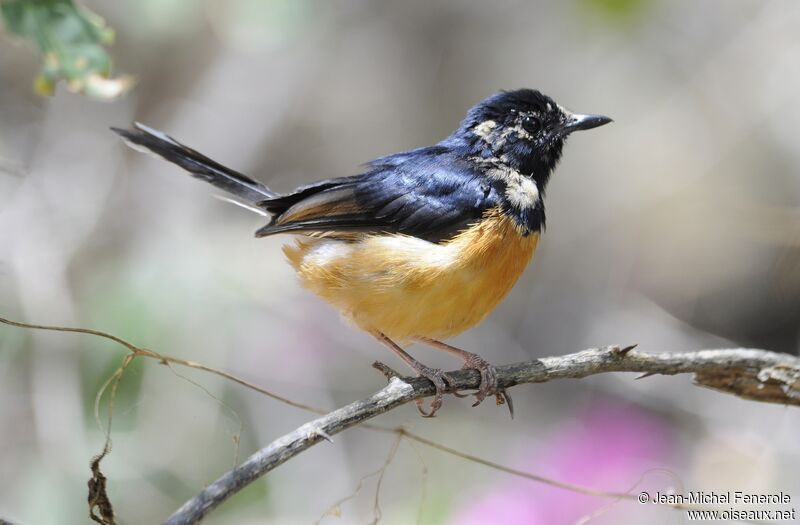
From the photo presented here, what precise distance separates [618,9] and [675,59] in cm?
183

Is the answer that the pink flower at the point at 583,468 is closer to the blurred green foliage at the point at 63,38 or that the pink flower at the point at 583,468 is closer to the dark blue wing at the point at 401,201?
the dark blue wing at the point at 401,201

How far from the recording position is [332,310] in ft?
21.4

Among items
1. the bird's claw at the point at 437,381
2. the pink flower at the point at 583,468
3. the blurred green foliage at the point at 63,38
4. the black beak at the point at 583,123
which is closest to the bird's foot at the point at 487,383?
the bird's claw at the point at 437,381

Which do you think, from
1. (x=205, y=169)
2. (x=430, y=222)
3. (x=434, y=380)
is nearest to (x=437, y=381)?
(x=434, y=380)

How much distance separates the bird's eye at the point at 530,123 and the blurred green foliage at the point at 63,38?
7.08 ft

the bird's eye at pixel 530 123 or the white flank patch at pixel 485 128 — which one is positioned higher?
the bird's eye at pixel 530 123

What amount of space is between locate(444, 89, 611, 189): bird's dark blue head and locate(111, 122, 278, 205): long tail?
108 cm

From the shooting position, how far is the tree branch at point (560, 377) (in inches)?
89.8

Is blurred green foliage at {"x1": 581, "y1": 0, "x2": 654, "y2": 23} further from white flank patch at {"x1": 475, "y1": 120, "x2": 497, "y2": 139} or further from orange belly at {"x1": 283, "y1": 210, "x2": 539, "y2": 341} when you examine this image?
orange belly at {"x1": 283, "y1": 210, "x2": 539, "y2": 341}

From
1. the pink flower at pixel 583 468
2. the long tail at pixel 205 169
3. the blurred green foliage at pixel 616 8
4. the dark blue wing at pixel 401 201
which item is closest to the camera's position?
the dark blue wing at pixel 401 201

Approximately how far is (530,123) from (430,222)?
33.1 inches

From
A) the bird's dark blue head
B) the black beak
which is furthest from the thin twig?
the black beak

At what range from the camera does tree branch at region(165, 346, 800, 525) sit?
228cm

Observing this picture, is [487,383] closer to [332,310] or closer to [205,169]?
[205,169]
